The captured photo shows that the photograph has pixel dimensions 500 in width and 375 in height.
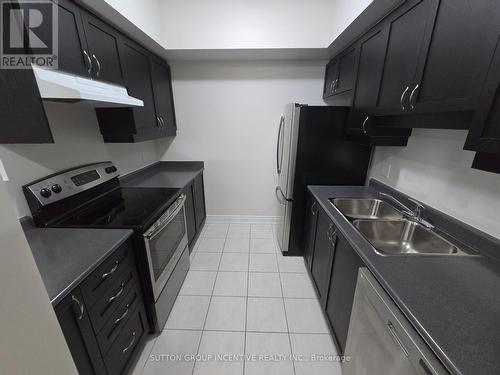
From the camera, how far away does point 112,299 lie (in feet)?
3.87

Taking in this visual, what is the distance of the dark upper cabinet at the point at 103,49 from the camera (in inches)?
59.6

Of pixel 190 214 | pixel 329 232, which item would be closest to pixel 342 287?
pixel 329 232

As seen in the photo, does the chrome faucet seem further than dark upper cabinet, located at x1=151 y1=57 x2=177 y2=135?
No

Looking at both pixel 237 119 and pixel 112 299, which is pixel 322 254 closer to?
pixel 112 299

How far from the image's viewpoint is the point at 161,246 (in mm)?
1645

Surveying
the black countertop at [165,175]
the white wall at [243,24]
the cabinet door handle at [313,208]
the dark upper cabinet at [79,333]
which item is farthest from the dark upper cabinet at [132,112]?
the cabinet door handle at [313,208]

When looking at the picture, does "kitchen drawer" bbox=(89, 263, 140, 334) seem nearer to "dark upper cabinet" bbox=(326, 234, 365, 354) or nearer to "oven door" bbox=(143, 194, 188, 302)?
"oven door" bbox=(143, 194, 188, 302)

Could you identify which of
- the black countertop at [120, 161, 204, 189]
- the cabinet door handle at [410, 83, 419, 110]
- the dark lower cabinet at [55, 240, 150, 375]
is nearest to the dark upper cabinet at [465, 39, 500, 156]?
the cabinet door handle at [410, 83, 419, 110]

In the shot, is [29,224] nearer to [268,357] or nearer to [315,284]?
[268,357]

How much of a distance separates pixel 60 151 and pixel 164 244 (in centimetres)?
103

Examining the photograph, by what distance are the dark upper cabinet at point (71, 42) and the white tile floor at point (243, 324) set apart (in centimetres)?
200

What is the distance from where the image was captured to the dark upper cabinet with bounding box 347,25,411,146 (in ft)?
5.12

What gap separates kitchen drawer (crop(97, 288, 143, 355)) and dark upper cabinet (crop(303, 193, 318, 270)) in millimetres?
1544

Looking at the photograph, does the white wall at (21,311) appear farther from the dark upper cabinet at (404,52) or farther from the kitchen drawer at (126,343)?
the dark upper cabinet at (404,52)
